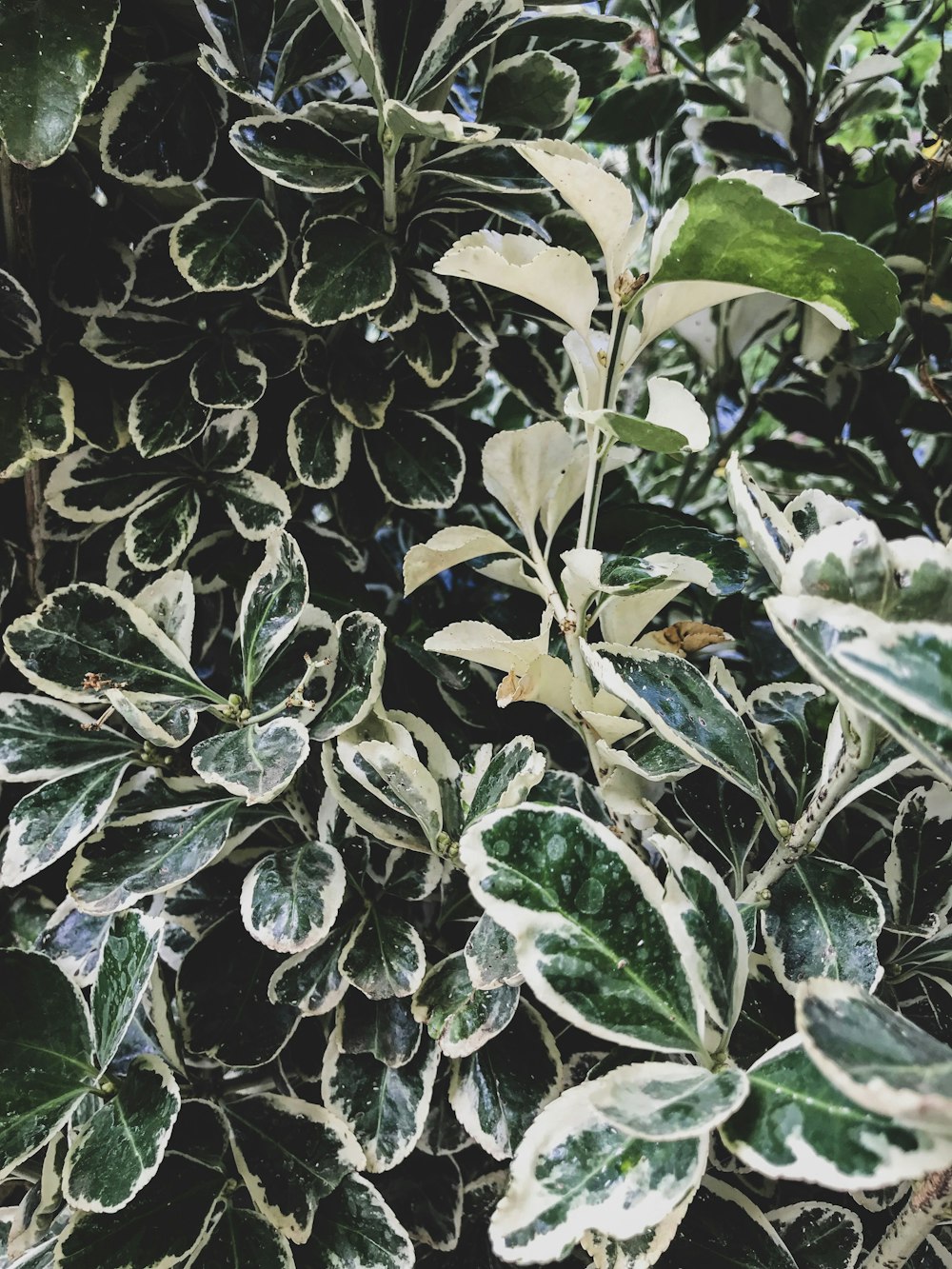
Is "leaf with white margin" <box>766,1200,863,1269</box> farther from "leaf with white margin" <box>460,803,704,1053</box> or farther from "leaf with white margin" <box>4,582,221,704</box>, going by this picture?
"leaf with white margin" <box>4,582,221,704</box>

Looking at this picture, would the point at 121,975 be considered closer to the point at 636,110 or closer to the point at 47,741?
the point at 47,741

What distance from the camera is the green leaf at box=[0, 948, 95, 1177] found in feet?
1.77

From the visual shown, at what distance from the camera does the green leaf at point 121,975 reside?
1.75ft

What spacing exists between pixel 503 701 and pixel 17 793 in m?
0.54

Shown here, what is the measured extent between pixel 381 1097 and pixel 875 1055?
0.39 metres

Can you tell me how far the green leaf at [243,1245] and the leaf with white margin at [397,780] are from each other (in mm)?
261

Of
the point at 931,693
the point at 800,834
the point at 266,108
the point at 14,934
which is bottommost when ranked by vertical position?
the point at 14,934

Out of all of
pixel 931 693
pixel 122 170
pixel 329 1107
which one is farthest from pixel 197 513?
pixel 931 693

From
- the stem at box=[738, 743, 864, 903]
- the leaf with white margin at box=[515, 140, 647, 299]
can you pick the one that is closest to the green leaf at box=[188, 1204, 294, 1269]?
the stem at box=[738, 743, 864, 903]

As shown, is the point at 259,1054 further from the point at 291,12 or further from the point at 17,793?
the point at 291,12

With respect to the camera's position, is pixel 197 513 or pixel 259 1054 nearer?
pixel 259 1054

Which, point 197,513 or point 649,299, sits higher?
point 649,299

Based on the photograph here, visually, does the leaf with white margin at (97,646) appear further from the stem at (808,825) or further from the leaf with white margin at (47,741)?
the stem at (808,825)

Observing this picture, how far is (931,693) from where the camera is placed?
0.30 m
